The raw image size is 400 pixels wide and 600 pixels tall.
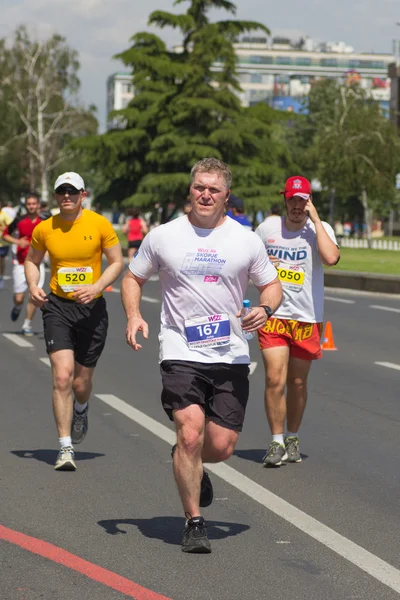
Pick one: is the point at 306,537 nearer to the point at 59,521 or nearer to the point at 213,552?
the point at 213,552

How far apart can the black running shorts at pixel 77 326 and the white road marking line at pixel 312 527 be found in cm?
94

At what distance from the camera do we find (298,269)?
8.44 m

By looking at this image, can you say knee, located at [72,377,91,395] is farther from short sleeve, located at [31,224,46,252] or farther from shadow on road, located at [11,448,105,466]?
short sleeve, located at [31,224,46,252]

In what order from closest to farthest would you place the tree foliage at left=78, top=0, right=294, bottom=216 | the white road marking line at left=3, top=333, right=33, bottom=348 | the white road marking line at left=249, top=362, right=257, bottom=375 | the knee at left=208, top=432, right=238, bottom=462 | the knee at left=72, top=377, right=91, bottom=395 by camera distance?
the knee at left=208, top=432, right=238, bottom=462 < the knee at left=72, top=377, right=91, bottom=395 < the white road marking line at left=249, top=362, right=257, bottom=375 < the white road marking line at left=3, top=333, right=33, bottom=348 < the tree foliage at left=78, top=0, right=294, bottom=216

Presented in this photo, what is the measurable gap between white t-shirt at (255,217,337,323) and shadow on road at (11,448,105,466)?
149cm

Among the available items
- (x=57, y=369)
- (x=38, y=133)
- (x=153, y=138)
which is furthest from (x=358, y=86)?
(x=57, y=369)

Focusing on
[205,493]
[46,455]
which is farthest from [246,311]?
[46,455]

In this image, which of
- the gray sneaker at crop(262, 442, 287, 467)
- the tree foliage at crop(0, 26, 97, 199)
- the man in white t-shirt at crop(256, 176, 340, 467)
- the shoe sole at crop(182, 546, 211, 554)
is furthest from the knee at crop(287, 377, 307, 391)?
the tree foliage at crop(0, 26, 97, 199)

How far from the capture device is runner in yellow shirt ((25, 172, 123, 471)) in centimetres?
838

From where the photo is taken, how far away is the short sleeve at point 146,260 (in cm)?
612

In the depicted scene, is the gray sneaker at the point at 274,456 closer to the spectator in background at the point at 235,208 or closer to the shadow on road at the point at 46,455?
the shadow on road at the point at 46,455

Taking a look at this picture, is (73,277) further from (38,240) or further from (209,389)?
(209,389)

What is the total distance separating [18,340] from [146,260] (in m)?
10.8

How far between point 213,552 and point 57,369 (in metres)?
2.64
